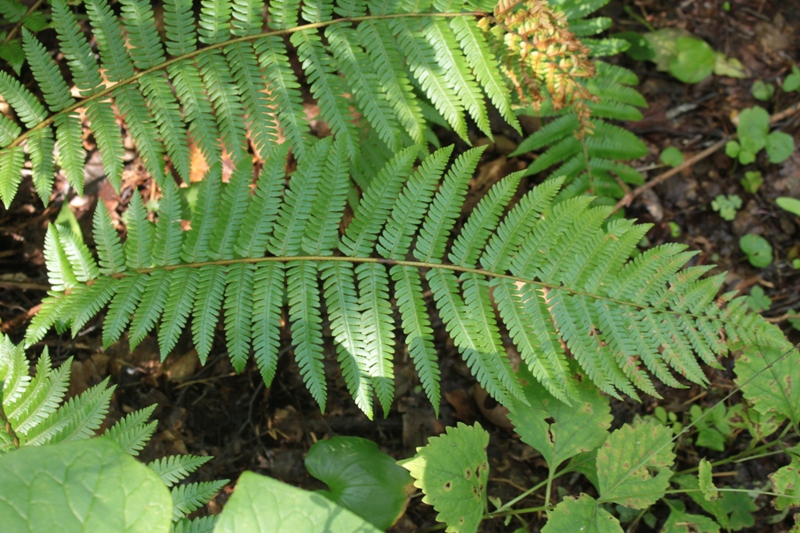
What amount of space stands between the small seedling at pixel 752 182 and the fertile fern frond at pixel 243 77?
2.29 m

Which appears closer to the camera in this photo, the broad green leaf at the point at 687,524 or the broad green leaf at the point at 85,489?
the broad green leaf at the point at 85,489

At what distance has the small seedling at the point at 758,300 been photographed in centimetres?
346

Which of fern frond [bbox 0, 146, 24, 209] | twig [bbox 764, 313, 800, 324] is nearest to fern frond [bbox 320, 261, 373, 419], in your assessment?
fern frond [bbox 0, 146, 24, 209]

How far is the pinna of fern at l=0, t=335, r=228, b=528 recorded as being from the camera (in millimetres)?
2018

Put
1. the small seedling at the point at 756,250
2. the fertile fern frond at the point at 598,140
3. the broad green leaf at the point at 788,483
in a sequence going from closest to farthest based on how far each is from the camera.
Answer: the broad green leaf at the point at 788,483
the fertile fern frond at the point at 598,140
the small seedling at the point at 756,250

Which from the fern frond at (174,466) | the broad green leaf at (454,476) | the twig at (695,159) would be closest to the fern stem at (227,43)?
the fern frond at (174,466)

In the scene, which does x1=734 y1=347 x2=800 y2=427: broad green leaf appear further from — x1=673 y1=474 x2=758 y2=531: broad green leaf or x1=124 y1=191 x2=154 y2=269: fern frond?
x1=124 y1=191 x2=154 y2=269: fern frond

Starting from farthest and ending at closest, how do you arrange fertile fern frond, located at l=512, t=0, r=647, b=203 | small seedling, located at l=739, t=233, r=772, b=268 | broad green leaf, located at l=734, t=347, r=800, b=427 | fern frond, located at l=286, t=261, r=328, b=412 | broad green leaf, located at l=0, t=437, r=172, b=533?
small seedling, located at l=739, t=233, r=772, b=268 → fertile fern frond, located at l=512, t=0, r=647, b=203 → broad green leaf, located at l=734, t=347, r=800, b=427 → fern frond, located at l=286, t=261, r=328, b=412 → broad green leaf, located at l=0, t=437, r=172, b=533

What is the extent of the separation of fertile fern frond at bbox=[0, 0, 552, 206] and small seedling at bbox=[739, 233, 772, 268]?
216 centimetres

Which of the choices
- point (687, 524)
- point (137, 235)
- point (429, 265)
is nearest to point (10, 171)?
point (137, 235)

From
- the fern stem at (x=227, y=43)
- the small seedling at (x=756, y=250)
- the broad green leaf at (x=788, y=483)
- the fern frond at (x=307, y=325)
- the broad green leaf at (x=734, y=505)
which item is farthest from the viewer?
the small seedling at (x=756, y=250)

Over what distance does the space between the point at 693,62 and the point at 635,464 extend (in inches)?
113

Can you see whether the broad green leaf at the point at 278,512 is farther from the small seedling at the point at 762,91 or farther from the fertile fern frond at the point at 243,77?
the small seedling at the point at 762,91

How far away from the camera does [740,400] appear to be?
319 centimetres
